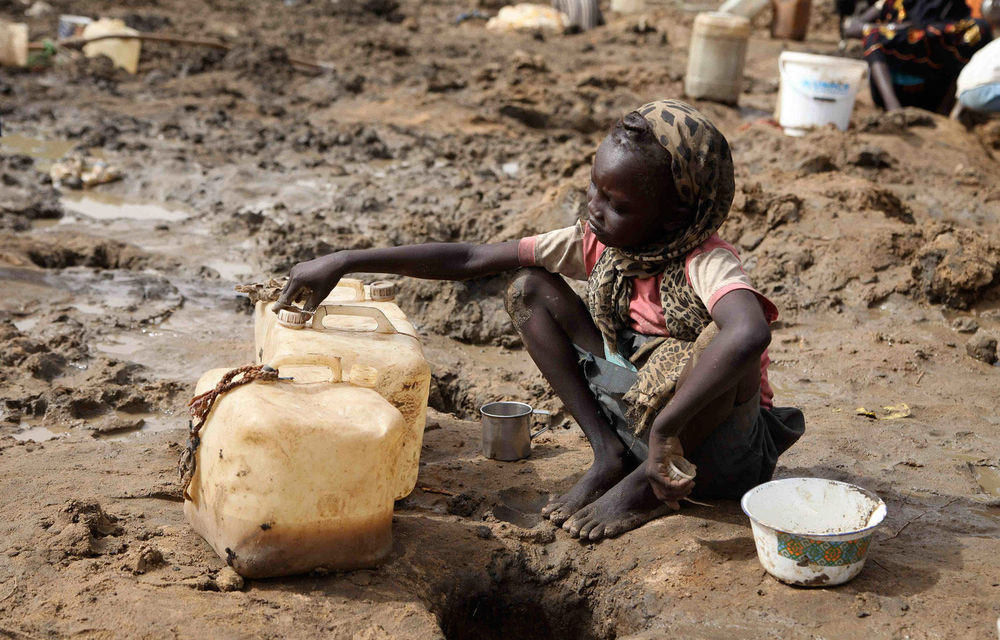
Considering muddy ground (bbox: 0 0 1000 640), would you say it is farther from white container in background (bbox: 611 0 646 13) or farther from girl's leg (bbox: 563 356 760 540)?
white container in background (bbox: 611 0 646 13)

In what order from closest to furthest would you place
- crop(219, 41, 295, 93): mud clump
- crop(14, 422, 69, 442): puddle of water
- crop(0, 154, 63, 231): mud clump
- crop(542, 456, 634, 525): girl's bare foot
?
crop(542, 456, 634, 525): girl's bare foot < crop(14, 422, 69, 442): puddle of water < crop(0, 154, 63, 231): mud clump < crop(219, 41, 295, 93): mud clump

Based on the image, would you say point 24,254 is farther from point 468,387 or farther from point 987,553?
point 987,553

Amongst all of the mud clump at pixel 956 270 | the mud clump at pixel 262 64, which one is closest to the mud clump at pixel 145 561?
the mud clump at pixel 956 270

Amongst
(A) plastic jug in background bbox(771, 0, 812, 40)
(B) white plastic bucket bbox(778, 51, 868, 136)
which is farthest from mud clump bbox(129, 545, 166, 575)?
(A) plastic jug in background bbox(771, 0, 812, 40)

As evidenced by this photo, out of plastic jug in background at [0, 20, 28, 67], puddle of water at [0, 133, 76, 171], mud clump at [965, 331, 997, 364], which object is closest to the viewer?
mud clump at [965, 331, 997, 364]

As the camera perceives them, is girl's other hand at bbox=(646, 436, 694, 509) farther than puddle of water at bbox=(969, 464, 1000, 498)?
No

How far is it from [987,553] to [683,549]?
2.65 feet

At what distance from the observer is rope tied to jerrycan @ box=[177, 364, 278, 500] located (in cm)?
238

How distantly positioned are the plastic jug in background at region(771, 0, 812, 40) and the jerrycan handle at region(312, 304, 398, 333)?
38.1 ft

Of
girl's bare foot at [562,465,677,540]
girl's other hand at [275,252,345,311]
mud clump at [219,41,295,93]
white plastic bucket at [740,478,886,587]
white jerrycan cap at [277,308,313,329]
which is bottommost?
mud clump at [219,41,295,93]

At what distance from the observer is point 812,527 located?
8.37 ft

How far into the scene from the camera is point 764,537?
237 cm

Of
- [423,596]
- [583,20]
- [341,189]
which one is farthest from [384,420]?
[583,20]

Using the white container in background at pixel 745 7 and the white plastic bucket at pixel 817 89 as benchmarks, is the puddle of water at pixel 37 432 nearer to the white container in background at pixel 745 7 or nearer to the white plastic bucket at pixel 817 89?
the white plastic bucket at pixel 817 89
